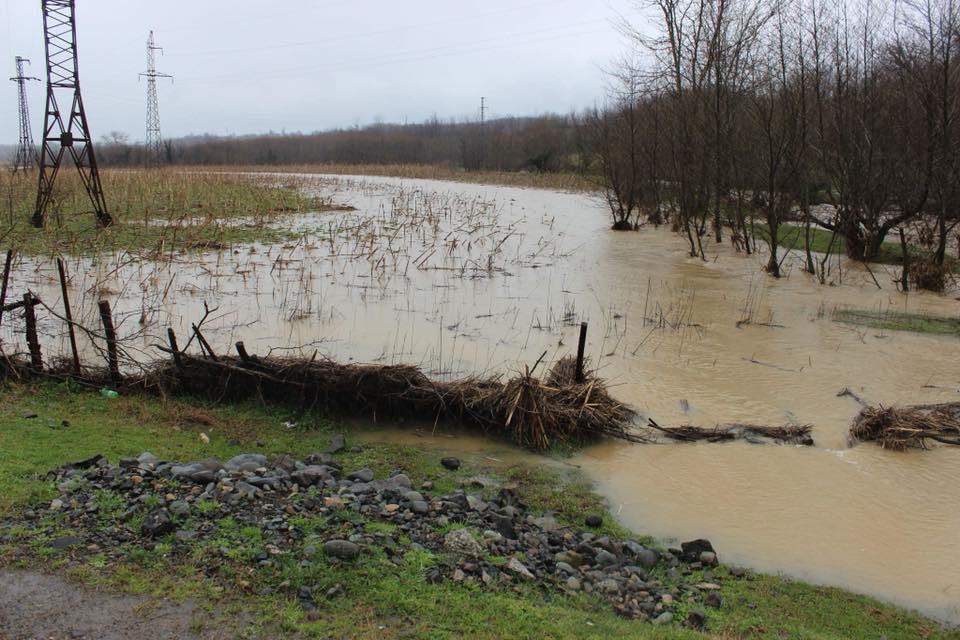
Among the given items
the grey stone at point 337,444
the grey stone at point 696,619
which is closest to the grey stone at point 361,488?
the grey stone at point 337,444

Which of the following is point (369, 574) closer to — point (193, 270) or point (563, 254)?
point (193, 270)

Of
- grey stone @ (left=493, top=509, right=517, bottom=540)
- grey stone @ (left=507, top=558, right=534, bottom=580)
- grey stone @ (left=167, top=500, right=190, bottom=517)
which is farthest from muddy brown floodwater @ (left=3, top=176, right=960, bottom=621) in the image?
grey stone @ (left=167, top=500, right=190, bottom=517)

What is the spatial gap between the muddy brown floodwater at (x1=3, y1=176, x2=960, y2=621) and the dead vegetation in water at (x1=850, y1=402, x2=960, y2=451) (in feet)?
0.55

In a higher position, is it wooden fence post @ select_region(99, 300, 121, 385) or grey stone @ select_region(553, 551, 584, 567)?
wooden fence post @ select_region(99, 300, 121, 385)

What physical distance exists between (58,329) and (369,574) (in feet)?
24.6

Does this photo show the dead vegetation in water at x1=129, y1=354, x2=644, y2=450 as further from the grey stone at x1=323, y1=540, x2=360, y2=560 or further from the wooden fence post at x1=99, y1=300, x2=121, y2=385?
the grey stone at x1=323, y1=540, x2=360, y2=560

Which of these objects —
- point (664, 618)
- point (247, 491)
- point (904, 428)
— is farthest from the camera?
point (904, 428)

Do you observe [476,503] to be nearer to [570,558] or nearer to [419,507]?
[419,507]

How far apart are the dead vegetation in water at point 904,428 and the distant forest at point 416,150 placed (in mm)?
39585

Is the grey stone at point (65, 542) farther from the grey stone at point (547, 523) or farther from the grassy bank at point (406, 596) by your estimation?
the grey stone at point (547, 523)

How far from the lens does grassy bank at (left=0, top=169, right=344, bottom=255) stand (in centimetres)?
1549

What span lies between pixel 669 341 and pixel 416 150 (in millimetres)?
69051

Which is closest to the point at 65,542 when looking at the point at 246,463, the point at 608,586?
the point at 246,463

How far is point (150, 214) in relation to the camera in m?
20.2
